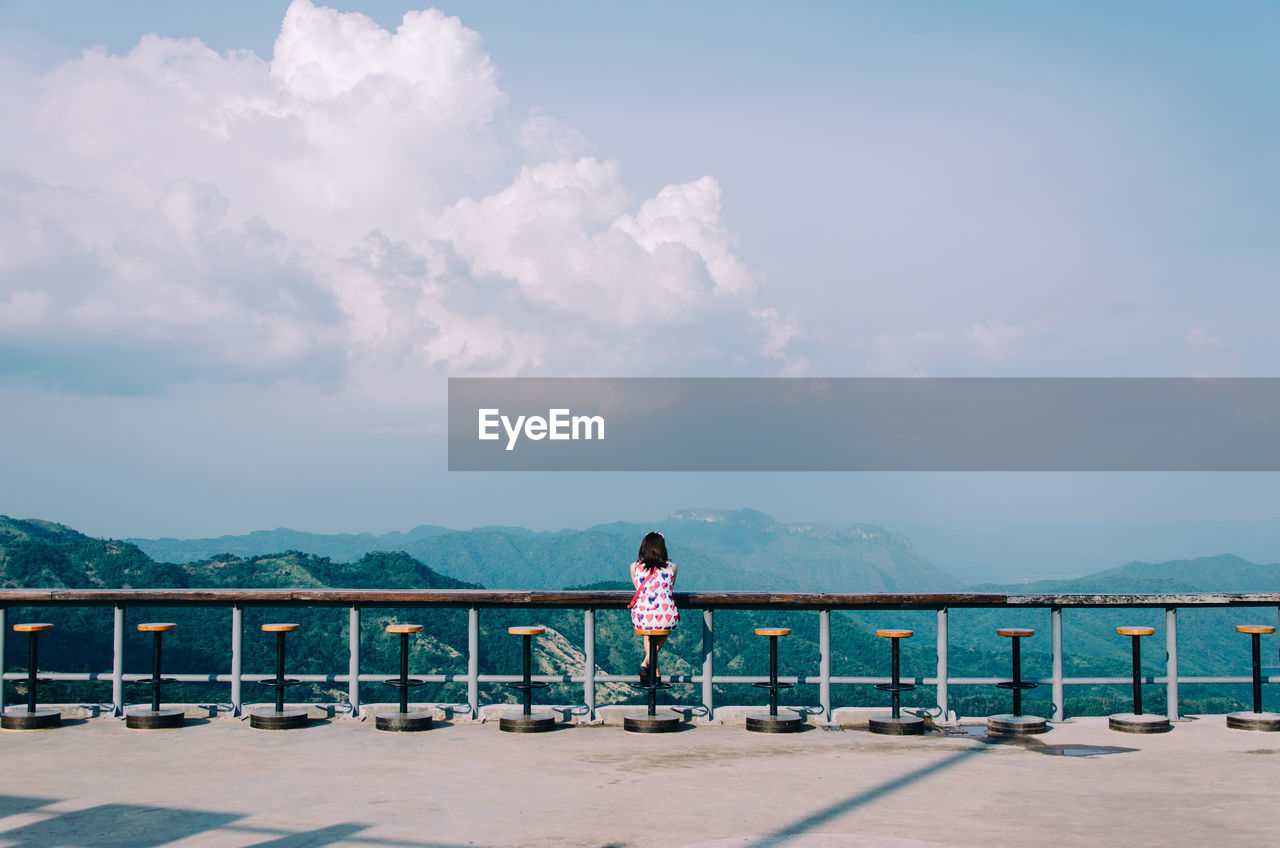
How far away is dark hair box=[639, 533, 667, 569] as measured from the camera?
960cm

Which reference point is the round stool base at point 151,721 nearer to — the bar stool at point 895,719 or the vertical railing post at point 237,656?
the vertical railing post at point 237,656

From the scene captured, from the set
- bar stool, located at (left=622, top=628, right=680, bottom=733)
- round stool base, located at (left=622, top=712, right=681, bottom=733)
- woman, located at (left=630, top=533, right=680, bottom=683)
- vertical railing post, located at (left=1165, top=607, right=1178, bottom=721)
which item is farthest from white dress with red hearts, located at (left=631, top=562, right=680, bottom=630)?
vertical railing post, located at (left=1165, top=607, right=1178, bottom=721)

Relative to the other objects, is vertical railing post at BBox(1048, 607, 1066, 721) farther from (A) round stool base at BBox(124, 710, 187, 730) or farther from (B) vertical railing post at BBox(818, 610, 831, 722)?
(A) round stool base at BBox(124, 710, 187, 730)

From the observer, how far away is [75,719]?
10156mm

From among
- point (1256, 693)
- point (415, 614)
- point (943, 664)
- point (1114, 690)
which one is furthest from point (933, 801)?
point (1114, 690)

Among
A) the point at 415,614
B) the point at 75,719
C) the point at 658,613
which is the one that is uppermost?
the point at 658,613

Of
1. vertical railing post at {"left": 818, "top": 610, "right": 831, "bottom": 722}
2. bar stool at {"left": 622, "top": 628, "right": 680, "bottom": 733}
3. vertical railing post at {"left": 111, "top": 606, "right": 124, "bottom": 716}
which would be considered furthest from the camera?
vertical railing post at {"left": 111, "top": 606, "right": 124, "bottom": 716}

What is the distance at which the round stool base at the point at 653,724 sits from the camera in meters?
9.47

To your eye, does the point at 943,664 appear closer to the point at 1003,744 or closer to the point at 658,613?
the point at 1003,744

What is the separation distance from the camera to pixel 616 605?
9.92 m

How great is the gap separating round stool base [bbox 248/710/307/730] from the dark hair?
3.36 m

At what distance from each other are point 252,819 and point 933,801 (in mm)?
4094

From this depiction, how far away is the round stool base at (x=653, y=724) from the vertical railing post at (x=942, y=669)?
2.36 metres

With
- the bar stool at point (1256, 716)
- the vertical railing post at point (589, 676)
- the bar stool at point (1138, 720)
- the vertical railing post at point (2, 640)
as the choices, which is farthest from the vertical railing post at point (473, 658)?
the bar stool at point (1256, 716)
